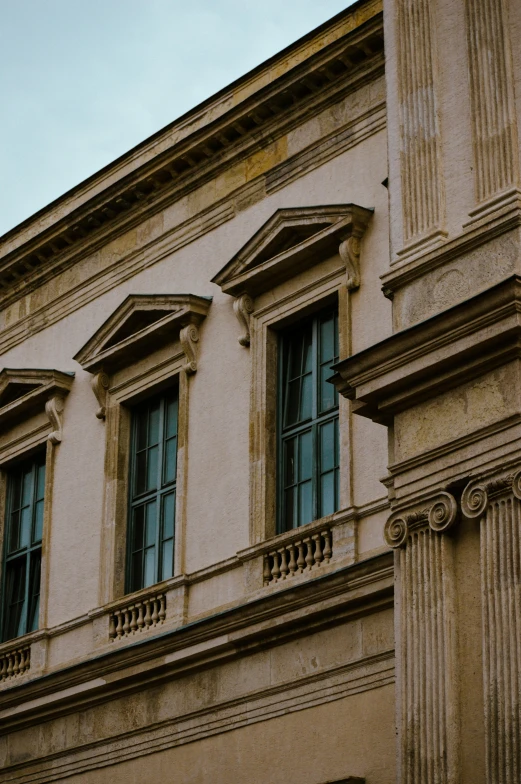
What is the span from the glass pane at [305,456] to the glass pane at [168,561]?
1.94 m

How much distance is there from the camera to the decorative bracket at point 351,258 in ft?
50.5

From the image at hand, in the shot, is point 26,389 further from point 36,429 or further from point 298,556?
point 298,556

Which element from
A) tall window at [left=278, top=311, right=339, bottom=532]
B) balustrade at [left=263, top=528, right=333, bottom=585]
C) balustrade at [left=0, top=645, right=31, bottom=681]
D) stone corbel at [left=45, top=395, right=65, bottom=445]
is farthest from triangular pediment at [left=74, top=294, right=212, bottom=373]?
balustrade at [left=0, top=645, right=31, bottom=681]

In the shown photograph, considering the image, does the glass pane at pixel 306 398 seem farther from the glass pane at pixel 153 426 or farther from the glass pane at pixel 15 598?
the glass pane at pixel 15 598

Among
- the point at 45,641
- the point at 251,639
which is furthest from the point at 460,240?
the point at 45,641

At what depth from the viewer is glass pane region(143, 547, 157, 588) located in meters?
17.2

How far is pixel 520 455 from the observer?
1116 cm

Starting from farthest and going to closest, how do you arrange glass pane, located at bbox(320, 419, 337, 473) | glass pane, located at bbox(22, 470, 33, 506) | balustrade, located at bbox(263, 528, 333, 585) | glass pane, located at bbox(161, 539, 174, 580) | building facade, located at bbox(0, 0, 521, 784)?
glass pane, located at bbox(22, 470, 33, 506) → glass pane, located at bbox(161, 539, 174, 580) → glass pane, located at bbox(320, 419, 337, 473) → balustrade, located at bbox(263, 528, 333, 585) → building facade, located at bbox(0, 0, 521, 784)

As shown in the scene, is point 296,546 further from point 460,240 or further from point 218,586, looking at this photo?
point 460,240

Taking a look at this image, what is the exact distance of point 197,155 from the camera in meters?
18.1

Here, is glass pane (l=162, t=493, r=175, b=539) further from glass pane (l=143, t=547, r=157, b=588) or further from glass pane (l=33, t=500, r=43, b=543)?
glass pane (l=33, t=500, r=43, b=543)

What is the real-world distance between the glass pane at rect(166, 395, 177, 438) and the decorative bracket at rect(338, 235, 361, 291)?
116 inches

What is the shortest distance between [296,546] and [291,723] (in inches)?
62.2

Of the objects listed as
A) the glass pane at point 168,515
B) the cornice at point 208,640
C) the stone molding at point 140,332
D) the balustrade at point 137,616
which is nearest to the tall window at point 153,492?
the glass pane at point 168,515
